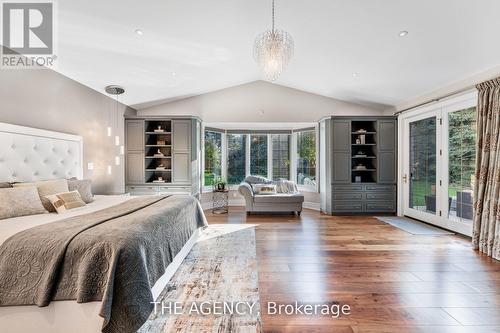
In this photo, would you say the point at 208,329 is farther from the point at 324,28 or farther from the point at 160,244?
the point at 324,28

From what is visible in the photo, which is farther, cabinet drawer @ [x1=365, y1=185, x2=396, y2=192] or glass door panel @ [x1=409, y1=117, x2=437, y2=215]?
cabinet drawer @ [x1=365, y1=185, x2=396, y2=192]

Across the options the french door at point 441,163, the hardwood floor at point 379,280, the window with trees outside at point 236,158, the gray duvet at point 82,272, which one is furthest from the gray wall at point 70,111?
the french door at point 441,163

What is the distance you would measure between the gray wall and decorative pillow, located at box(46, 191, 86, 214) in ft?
3.45

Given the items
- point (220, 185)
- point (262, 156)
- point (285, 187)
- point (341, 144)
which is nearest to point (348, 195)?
point (341, 144)

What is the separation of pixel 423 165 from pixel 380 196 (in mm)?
1114

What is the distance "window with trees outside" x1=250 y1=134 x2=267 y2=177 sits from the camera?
266 inches

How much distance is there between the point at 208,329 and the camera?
1730mm

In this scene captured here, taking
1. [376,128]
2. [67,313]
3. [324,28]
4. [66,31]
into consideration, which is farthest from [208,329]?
[376,128]

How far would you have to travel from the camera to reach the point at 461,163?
3.85 meters

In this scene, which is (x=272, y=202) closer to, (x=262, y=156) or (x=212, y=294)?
(x=262, y=156)

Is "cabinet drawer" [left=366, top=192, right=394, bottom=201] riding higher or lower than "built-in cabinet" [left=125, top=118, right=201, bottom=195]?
lower

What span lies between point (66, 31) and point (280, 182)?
479 centimetres

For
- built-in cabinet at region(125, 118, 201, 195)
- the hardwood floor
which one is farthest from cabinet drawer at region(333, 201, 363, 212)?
built-in cabinet at region(125, 118, 201, 195)

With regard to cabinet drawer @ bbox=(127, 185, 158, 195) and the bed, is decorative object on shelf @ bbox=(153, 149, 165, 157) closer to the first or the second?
cabinet drawer @ bbox=(127, 185, 158, 195)
